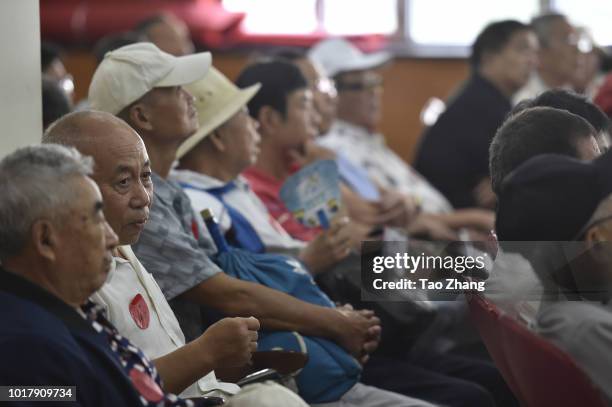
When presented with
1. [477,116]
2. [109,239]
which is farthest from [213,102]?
[477,116]

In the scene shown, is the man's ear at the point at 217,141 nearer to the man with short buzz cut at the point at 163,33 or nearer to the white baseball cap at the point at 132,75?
the white baseball cap at the point at 132,75

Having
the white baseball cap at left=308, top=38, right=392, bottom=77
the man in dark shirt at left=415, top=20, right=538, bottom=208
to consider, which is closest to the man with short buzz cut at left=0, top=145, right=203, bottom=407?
the man in dark shirt at left=415, top=20, right=538, bottom=208

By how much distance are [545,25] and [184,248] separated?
4.49 metres

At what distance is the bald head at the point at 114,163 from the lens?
6.86 feet

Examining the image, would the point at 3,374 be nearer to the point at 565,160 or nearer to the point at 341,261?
the point at 565,160

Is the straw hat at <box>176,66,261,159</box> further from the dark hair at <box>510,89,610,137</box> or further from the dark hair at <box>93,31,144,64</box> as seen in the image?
the dark hair at <box>510,89,610,137</box>

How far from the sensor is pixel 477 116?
5301mm

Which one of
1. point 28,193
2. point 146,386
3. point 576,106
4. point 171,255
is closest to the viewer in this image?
point 28,193

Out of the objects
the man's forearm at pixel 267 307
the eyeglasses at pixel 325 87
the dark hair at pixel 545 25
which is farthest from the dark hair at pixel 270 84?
the dark hair at pixel 545 25

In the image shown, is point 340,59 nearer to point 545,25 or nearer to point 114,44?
point 545,25

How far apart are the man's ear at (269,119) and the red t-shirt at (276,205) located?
0.58 ft

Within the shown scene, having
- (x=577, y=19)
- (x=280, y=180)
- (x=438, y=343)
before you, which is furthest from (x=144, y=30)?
(x=577, y=19)

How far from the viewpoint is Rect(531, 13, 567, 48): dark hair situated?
249 inches

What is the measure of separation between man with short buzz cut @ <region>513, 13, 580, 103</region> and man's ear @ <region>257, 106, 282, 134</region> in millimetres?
2937
